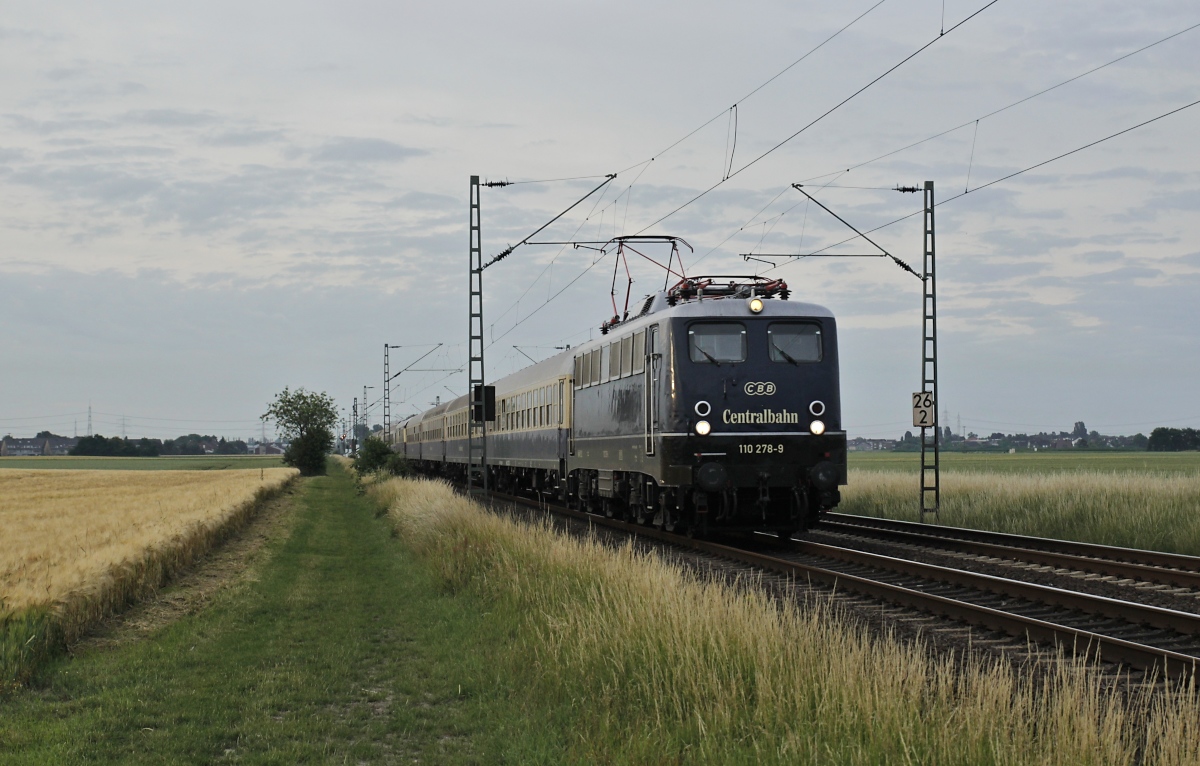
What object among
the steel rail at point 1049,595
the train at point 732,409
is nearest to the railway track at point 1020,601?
the steel rail at point 1049,595

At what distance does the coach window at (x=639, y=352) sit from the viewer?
1844 cm

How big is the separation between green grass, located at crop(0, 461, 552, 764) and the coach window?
5592 mm

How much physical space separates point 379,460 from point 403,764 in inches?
1824

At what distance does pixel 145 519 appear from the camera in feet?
78.2

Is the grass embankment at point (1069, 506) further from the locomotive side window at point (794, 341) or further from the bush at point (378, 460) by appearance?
the bush at point (378, 460)

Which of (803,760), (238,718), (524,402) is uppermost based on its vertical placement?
(524,402)

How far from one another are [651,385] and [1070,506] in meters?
9.40

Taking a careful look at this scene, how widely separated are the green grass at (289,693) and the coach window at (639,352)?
5.59 meters

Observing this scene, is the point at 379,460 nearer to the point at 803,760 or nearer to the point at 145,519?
the point at 145,519

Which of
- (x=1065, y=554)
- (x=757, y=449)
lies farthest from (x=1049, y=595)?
(x=757, y=449)

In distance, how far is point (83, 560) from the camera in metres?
14.6

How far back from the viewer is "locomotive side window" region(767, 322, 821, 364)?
17281 mm

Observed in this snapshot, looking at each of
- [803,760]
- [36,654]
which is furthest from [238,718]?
[803,760]

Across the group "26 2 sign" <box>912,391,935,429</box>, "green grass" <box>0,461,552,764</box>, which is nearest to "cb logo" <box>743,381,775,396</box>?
"green grass" <box>0,461,552,764</box>
